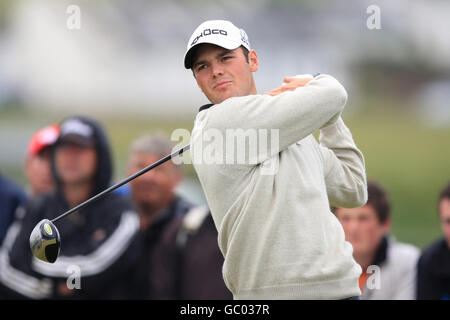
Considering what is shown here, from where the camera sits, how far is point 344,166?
304 cm

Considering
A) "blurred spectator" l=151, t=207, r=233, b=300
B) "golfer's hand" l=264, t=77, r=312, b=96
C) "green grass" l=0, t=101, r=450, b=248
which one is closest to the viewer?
"golfer's hand" l=264, t=77, r=312, b=96

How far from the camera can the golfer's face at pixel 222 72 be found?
2871 millimetres

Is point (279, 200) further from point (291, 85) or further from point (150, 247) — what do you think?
point (150, 247)

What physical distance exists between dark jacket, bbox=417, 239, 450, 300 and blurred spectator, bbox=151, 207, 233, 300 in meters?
0.96

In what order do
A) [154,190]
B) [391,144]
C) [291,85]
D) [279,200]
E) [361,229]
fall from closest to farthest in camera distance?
[279,200] → [291,85] → [361,229] → [154,190] → [391,144]

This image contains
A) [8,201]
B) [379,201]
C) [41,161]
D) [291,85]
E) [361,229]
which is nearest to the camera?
[291,85]

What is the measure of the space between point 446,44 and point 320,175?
21596mm

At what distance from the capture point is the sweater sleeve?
2.68 metres

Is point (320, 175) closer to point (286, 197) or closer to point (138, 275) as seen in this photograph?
point (286, 197)

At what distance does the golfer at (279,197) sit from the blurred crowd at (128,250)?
58.5 inches

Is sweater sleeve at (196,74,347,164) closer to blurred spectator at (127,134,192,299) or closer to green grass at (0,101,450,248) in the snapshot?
blurred spectator at (127,134,192,299)

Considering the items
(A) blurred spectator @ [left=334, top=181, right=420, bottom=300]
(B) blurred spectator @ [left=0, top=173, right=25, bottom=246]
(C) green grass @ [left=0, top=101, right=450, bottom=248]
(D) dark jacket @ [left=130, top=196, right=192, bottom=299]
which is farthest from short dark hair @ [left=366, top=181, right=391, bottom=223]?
(C) green grass @ [left=0, top=101, right=450, bottom=248]

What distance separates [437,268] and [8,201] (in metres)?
2.62

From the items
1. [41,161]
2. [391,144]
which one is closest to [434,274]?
[41,161]
